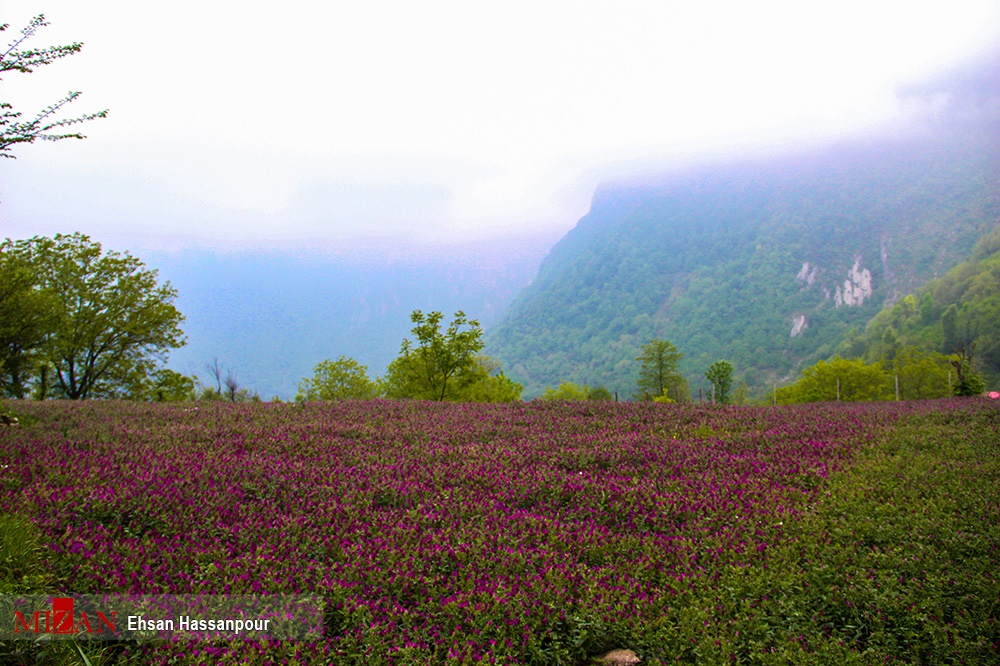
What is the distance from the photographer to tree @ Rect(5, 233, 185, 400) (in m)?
32.2

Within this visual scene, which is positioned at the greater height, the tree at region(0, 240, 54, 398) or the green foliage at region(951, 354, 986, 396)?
the tree at region(0, 240, 54, 398)

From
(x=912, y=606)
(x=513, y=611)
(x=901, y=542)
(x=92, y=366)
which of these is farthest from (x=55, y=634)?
(x=92, y=366)

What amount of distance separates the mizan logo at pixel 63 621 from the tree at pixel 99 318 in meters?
34.3

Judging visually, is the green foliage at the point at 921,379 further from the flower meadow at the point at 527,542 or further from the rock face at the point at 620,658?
the rock face at the point at 620,658

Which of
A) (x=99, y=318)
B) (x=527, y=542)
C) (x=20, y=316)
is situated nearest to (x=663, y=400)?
(x=527, y=542)

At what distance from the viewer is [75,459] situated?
262 inches

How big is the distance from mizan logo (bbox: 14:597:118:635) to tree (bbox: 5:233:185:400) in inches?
1351

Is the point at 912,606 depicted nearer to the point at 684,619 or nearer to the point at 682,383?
the point at 684,619

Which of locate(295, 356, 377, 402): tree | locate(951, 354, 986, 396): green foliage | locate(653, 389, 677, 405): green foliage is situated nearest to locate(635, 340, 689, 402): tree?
locate(295, 356, 377, 402): tree

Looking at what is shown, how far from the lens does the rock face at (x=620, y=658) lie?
13.0 ft

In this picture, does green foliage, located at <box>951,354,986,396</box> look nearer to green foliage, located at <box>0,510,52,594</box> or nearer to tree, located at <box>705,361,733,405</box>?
green foliage, located at <box>0,510,52,594</box>

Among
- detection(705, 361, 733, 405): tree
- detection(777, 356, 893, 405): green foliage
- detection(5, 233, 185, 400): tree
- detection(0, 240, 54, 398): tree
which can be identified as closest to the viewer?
detection(0, 240, 54, 398): tree

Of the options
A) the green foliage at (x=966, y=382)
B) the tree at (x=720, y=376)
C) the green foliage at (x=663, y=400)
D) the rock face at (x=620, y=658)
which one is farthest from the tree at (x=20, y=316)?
the tree at (x=720, y=376)

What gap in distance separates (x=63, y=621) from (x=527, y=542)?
3.93 metres
